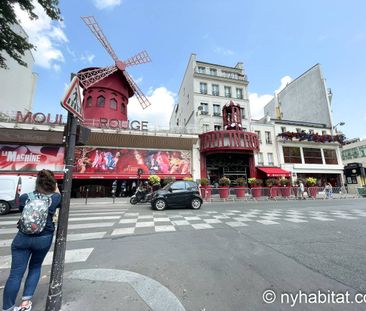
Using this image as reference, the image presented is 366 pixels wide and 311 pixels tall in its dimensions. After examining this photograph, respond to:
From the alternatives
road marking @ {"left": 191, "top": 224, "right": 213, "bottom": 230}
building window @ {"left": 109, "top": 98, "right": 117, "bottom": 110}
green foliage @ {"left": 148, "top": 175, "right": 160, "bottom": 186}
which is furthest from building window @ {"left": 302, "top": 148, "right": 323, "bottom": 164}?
building window @ {"left": 109, "top": 98, "right": 117, "bottom": 110}

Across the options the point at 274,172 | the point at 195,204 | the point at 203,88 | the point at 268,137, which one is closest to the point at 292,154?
the point at 268,137

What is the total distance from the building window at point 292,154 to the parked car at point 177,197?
1833 centimetres

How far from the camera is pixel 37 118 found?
16719 millimetres

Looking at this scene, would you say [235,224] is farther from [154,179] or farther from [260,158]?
[260,158]

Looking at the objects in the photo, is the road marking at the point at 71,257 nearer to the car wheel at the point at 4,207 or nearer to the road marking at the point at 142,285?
the road marking at the point at 142,285

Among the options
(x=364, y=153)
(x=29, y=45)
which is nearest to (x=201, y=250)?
(x=29, y=45)

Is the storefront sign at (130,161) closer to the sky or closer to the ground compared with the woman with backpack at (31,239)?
closer to the sky

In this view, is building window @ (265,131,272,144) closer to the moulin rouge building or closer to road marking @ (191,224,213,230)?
the moulin rouge building

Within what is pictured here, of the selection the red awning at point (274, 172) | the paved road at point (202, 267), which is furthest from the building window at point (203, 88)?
the paved road at point (202, 267)

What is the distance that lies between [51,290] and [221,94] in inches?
944

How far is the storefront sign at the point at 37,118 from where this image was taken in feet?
53.7

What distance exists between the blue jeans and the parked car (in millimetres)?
7597

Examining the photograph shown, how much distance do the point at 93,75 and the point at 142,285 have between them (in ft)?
74.0

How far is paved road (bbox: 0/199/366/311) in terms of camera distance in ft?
7.61
